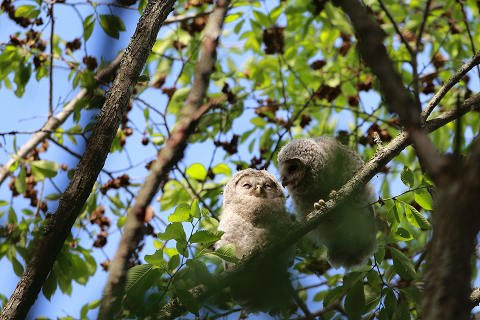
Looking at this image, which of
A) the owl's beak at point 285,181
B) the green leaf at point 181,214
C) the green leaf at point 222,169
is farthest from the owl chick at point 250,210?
the green leaf at point 181,214

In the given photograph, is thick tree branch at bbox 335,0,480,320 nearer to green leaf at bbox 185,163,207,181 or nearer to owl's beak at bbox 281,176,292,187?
owl's beak at bbox 281,176,292,187

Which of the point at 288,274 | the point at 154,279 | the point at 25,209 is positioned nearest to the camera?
the point at 288,274

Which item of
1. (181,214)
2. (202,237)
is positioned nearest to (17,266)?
(181,214)

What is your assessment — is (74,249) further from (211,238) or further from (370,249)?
(370,249)

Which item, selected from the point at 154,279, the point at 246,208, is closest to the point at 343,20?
the point at 246,208

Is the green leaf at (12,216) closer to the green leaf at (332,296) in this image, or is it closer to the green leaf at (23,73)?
the green leaf at (23,73)

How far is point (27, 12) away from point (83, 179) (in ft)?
10.4

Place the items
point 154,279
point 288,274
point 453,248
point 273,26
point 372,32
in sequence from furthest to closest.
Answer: point 273,26, point 154,279, point 288,274, point 453,248, point 372,32

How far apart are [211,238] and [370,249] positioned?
2.08 meters

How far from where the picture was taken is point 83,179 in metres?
2.95

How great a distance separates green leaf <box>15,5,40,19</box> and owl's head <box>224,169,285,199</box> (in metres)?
2.41

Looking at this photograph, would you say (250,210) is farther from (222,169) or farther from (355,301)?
(355,301)

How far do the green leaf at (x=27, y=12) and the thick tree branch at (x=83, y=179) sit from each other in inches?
103

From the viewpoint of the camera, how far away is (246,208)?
5.12m
